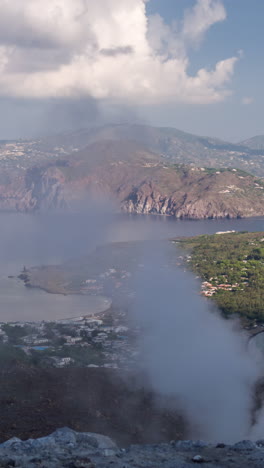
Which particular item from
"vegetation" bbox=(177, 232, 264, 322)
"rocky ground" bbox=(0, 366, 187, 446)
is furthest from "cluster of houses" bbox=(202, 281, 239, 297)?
"rocky ground" bbox=(0, 366, 187, 446)

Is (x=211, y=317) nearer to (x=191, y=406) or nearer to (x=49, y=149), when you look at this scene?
(x=191, y=406)

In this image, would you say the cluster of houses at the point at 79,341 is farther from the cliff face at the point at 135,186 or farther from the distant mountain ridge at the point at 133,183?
the cliff face at the point at 135,186

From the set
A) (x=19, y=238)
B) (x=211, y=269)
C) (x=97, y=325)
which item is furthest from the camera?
(x=19, y=238)

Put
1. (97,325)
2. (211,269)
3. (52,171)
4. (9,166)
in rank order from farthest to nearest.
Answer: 1. (9,166)
2. (52,171)
3. (211,269)
4. (97,325)

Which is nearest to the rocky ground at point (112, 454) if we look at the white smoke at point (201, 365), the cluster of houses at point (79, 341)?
the white smoke at point (201, 365)

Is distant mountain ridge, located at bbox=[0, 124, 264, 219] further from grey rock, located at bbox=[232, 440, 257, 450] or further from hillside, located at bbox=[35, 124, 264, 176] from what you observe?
grey rock, located at bbox=[232, 440, 257, 450]

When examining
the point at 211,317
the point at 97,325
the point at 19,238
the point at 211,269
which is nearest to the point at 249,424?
the point at 211,317
